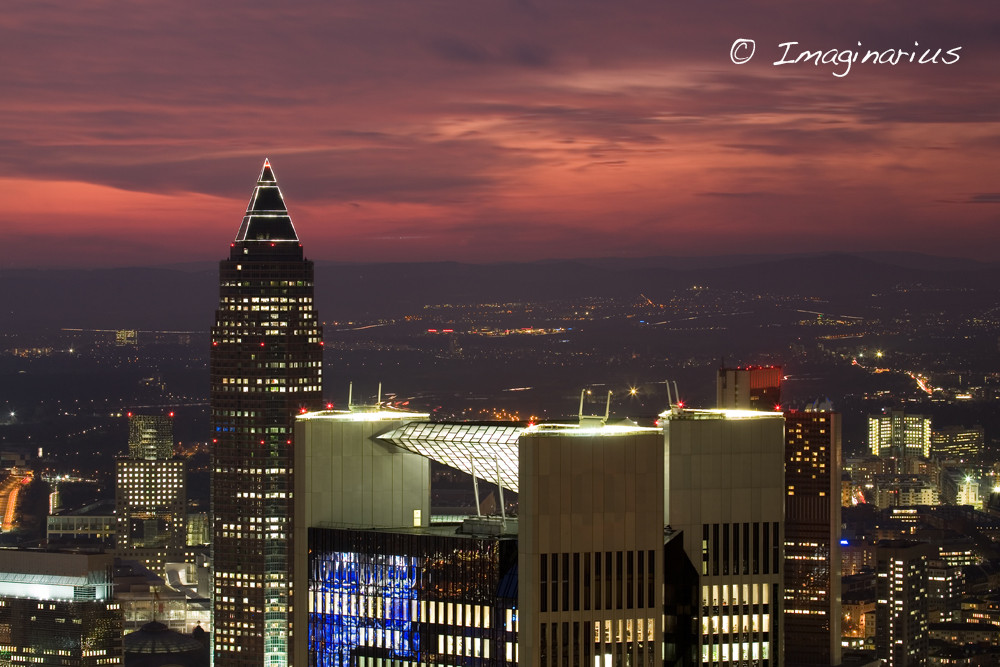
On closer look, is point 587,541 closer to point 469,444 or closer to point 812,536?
point 469,444

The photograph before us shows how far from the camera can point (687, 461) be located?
2584 inches

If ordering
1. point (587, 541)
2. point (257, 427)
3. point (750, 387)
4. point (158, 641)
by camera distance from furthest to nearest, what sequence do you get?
1. point (158, 641)
2. point (257, 427)
3. point (750, 387)
4. point (587, 541)

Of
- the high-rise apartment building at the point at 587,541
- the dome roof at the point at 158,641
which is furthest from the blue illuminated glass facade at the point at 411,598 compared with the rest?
the dome roof at the point at 158,641

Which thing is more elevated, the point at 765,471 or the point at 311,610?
the point at 765,471

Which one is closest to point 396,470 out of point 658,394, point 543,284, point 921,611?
point 658,394

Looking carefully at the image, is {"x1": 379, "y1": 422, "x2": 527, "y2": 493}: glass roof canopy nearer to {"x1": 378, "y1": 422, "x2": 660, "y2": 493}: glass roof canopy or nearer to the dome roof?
{"x1": 378, "y1": 422, "x2": 660, "y2": 493}: glass roof canopy

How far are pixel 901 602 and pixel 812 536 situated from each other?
65.3 feet

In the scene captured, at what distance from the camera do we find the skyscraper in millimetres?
164000

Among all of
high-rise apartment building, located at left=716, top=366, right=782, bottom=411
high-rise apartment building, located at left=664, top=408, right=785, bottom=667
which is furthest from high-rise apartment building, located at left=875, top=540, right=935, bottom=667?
high-rise apartment building, located at left=664, top=408, right=785, bottom=667

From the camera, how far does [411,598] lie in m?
60.0

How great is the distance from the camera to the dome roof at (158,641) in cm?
17400

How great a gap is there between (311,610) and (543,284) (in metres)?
136

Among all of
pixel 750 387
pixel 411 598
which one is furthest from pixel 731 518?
pixel 750 387

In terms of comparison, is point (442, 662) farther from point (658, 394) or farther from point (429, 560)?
point (658, 394)
